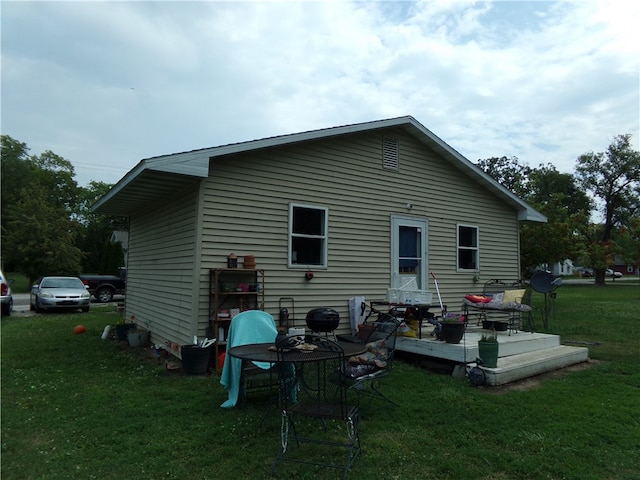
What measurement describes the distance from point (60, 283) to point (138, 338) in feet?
30.4

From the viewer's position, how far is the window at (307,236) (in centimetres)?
725

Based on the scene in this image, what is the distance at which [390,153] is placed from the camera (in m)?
8.55

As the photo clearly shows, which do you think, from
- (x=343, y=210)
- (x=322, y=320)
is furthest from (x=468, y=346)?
(x=343, y=210)

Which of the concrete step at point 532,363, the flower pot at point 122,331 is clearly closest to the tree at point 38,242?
the flower pot at point 122,331

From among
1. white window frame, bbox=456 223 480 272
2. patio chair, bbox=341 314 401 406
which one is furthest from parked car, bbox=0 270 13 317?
white window frame, bbox=456 223 480 272

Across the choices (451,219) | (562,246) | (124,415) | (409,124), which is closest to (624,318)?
(562,246)

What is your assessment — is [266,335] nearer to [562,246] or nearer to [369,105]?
[369,105]

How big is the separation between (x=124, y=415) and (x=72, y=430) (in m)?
0.47

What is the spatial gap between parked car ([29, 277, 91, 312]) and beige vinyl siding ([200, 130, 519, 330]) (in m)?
10.7

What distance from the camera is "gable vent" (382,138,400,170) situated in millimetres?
8461

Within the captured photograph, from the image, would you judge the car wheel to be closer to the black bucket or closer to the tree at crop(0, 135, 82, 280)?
the tree at crop(0, 135, 82, 280)

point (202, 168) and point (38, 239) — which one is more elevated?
point (202, 168)

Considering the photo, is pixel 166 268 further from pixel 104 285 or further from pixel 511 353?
pixel 104 285

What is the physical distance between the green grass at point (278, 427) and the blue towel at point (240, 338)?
0.25 metres
